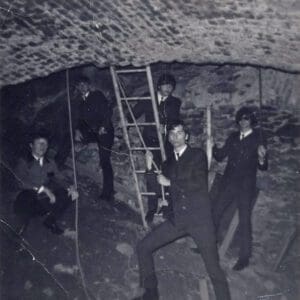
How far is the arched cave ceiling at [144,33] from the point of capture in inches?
141

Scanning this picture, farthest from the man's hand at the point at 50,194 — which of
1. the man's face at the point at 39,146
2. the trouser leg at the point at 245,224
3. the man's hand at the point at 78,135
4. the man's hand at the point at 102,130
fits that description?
the trouser leg at the point at 245,224

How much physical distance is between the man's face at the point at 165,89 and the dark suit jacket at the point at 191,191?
1.64 metres

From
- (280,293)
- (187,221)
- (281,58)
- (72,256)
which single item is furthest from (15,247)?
(281,58)

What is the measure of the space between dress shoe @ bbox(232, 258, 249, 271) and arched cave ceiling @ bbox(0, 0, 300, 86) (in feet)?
9.52

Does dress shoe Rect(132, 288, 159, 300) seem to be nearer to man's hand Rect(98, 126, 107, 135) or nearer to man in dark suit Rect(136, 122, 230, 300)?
man in dark suit Rect(136, 122, 230, 300)

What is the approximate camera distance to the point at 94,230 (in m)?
6.00

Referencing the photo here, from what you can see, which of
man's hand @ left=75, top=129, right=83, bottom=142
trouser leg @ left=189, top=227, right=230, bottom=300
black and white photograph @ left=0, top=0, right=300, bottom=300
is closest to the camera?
black and white photograph @ left=0, top=0, right=300, bottom=300

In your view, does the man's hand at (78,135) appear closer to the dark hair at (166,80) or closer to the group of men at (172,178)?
→ the group of men at (172,178)

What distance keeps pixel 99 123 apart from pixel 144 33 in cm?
273

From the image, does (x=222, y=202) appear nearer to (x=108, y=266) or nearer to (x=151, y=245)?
(x=151, y=245)

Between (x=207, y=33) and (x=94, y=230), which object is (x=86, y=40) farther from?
(x=94, y=230)

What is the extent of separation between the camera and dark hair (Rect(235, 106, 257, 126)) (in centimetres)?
536

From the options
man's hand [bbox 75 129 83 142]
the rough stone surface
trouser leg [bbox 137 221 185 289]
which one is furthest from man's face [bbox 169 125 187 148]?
man's hand [bbox 75 129 83 142]

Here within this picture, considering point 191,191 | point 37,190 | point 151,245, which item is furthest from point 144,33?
point 37,190
